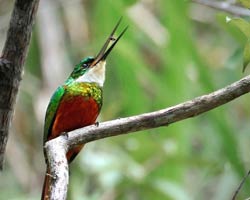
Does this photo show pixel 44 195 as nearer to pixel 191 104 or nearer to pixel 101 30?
pixel 191 104

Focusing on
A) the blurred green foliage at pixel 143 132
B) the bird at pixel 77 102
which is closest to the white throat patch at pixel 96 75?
the bird at pixel 77 102

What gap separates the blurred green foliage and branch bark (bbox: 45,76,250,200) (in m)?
0.71

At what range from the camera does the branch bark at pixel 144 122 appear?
1.59 m

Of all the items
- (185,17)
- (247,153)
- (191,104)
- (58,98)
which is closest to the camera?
(191,104)

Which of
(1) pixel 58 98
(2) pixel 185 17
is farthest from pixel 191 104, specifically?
(2) pixel 185 17

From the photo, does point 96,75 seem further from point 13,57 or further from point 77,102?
point 13,57

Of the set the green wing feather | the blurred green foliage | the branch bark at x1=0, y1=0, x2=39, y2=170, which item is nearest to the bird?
the green wing feather

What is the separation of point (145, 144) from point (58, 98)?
73 cm

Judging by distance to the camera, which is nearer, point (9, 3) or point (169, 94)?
point (169, 94)

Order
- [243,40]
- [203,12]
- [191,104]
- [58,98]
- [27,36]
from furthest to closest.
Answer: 1. [203,12]
2. [58,98]
3. [243,40]
4. [27,36]
5. [191,104]

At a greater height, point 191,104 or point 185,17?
point 185,17

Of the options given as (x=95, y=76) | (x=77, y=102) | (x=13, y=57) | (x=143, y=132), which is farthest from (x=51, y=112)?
(x=143, y=132)

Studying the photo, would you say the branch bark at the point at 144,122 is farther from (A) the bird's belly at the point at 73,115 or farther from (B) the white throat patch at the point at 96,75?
(B) the white throat patch at the point at 96,75

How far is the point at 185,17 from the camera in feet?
9.95
